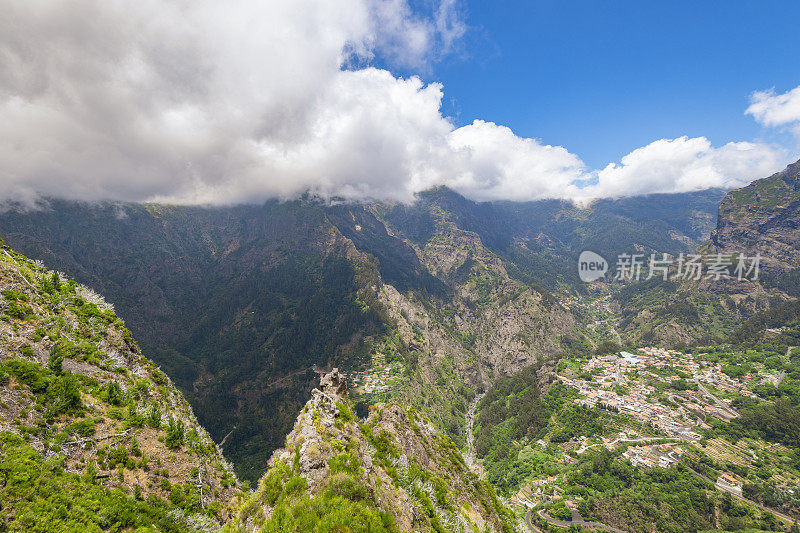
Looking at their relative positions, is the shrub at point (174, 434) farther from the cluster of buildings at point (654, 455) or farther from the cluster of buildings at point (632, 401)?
the cluster of buildings at point (632, 401)

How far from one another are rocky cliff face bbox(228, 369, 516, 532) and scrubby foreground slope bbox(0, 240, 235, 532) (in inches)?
242

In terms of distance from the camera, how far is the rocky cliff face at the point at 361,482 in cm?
1638

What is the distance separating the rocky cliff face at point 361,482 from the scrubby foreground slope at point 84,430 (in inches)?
242

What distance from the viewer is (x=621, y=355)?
175500 millimetres

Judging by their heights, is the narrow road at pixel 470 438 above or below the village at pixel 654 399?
below

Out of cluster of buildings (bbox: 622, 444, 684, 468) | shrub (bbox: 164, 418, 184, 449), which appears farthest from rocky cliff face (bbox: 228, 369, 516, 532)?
cluster of buildings (bbox: 622, 444, 684, 468)

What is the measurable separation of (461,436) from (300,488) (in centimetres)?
17234

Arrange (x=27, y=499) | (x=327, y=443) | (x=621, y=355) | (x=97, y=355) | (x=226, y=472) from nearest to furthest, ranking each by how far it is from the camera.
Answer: (x=27, y=499) → (x=327, y=443) → (x=97, y=355) → (x=226, y=472) → (x=621, y=355)

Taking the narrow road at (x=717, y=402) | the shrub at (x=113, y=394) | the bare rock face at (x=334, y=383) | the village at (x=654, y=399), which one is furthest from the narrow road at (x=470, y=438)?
the shrub at (x=113, y=394)

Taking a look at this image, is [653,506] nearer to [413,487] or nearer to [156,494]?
[413,487]

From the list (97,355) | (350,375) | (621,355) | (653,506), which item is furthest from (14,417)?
(621,355)

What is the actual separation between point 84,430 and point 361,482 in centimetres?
1949

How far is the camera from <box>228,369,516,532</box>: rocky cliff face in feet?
53.7

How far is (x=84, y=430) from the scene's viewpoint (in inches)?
755
